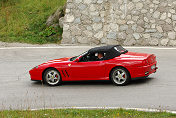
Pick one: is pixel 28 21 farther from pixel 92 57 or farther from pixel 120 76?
pixel 120 76

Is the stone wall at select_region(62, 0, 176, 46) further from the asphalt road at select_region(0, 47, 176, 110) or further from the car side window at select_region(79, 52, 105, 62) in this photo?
the car side window at select_region(79, 52, 105, 62)

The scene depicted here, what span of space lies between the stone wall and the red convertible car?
9.23 meters

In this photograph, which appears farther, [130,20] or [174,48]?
[130,20]

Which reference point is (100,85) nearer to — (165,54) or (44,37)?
(165,54)

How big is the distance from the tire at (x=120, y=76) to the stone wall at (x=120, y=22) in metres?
10.1

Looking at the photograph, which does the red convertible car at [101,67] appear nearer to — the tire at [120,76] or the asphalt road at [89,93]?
the tire at [120,76]

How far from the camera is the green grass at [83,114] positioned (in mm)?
8391

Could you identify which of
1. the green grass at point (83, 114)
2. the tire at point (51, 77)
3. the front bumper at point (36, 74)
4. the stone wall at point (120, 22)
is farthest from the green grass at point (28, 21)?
the green grass at point (83, 114)

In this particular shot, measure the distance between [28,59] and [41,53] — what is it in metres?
1.62

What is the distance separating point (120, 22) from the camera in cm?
2259

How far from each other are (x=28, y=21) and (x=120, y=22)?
6504mm

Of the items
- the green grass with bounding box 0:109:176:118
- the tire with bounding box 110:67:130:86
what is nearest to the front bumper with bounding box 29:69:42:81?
the tire with bounding box 110:67:130:86

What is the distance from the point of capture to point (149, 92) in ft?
36.9

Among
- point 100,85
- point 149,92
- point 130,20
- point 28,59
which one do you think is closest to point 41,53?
point 28,59
